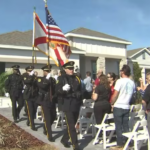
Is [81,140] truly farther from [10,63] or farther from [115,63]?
[115,63]

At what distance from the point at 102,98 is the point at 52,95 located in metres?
1.36

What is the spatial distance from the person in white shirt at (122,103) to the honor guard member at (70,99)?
0.87 meters

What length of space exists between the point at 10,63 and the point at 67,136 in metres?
11.5

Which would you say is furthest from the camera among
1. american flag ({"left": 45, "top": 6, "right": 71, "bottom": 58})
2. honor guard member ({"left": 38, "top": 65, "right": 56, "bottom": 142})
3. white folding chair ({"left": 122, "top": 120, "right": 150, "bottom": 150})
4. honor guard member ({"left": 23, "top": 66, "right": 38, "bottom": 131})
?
american flag ({"left": 45, "top": 6, "right": 71, "bottom": 58})

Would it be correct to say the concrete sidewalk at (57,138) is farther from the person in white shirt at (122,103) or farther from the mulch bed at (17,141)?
the person in white shirt at (122,103)

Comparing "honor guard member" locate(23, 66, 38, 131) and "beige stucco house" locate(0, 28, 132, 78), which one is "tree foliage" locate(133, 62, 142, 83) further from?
"honor guard member" locate(23, 66, 38, 131)

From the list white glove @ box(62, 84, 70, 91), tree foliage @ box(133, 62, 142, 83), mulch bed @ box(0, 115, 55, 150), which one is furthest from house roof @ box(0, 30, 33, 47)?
tree foliage @ box(133, 62, 142, 83)

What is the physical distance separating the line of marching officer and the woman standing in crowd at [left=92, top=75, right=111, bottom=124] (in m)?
0.59

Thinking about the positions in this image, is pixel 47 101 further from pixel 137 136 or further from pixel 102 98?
pixel 137 136

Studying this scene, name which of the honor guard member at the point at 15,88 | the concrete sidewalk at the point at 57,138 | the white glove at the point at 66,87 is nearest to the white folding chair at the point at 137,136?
the concrete sidewalk at the point at 57,138

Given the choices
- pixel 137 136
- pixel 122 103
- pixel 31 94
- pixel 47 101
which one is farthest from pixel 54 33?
pixel 137 136

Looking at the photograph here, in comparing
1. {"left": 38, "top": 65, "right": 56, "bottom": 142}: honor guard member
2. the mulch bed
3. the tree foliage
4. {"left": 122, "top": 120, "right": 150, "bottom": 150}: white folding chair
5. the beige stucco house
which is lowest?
the mulch bed

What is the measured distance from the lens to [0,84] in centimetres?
1354

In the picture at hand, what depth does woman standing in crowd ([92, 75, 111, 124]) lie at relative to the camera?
5371 mm
